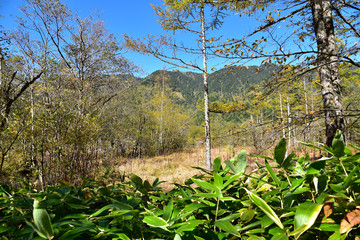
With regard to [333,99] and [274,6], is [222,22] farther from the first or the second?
[333,99]

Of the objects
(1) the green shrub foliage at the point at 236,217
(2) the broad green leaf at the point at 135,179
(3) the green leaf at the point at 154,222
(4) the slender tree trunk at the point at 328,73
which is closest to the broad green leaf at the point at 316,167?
(1) the green shrub foliage at the point at 236,217

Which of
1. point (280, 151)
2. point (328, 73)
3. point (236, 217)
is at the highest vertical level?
point (328, 73)

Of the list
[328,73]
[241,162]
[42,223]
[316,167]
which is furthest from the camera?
[328,73]

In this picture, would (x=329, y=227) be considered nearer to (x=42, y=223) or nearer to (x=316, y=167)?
(x=316, y=167)

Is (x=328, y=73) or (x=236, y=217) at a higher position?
(x=328, y=73)

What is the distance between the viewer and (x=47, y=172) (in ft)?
12.7

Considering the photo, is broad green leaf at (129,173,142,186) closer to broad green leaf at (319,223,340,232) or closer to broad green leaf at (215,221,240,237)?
broad green leaf at (215,221,240,237)

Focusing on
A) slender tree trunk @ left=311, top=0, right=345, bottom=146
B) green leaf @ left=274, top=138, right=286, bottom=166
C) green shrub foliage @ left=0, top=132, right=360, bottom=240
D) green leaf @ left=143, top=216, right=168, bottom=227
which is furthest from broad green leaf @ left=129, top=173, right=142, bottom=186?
slender tree trunk @ left=311, top=0, right=345, bottom=146

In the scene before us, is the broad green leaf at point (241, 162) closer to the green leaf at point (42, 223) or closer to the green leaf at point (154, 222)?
the green leaf at point (154, 222)

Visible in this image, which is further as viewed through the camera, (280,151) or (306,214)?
(280,151)

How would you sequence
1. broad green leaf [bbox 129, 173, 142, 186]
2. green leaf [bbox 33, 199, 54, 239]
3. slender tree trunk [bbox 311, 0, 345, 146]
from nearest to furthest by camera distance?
1. green leaf [bbox 33, 199, 54, 239]
2. broad green leaf [bbox 129, 173, 142, 186]
3. slender tree trunk [bbox 311, 0, 345, 146]

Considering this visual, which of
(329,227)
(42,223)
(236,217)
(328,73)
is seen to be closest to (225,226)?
(236,217)

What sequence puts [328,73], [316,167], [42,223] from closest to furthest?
1. [42,223]
2. [316,167]
3. [328,73]

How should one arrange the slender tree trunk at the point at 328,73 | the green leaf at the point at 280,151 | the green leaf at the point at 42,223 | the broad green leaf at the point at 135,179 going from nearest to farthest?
the green leaf at the point at 42,223, the green leaf at the point at 280,151, the broad green leaf at the point at 135,179, the slender tree trunk at the point at 328,73
